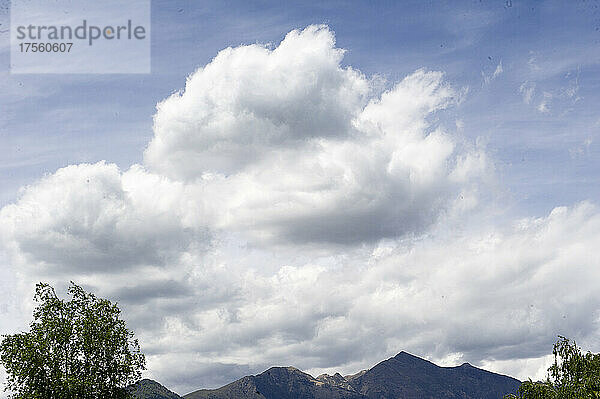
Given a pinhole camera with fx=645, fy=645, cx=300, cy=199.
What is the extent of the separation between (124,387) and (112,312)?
8.35m

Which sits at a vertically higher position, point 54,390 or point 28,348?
point 28,348

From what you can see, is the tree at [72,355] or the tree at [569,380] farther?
the tree at [569,380]

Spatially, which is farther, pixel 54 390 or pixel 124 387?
pixel 124 387

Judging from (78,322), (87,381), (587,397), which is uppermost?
(78,322)

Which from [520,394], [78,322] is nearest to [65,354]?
[78,322]

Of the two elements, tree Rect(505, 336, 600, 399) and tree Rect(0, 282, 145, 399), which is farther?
tree Rect(505, 336, 600, 399)

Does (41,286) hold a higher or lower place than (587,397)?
higher

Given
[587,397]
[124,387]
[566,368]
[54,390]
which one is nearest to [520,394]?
[566,368]

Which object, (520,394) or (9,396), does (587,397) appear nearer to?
(520,394)

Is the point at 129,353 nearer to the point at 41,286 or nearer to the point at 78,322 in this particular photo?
the point at 78,322

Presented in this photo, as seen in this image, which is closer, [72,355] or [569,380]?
[72,355]

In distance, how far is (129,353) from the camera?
71062mm

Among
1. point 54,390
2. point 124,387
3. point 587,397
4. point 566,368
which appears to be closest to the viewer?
point 54,390

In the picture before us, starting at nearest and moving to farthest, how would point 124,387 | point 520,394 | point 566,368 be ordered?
point 124,387 < point 520,394 < point 566,368
